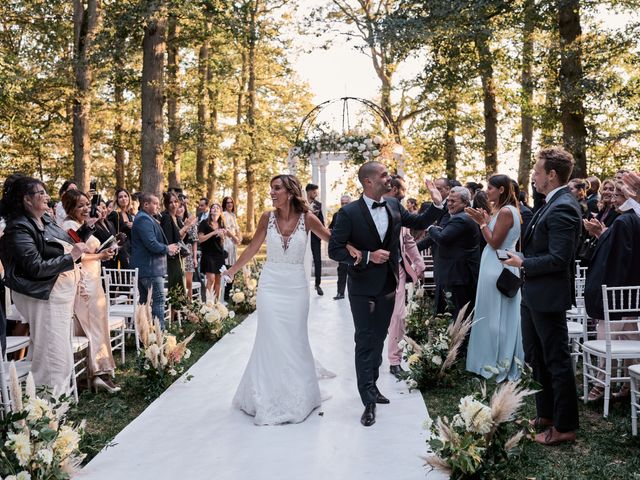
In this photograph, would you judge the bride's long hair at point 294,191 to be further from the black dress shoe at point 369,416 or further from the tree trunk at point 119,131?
the tree trunk at point 119,131

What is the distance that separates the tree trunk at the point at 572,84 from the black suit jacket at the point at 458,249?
6.41m

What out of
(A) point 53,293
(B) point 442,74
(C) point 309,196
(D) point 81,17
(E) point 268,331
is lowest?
(E) point 268,331

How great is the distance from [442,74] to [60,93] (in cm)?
1058

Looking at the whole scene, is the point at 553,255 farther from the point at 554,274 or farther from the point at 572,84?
the point at 572,84

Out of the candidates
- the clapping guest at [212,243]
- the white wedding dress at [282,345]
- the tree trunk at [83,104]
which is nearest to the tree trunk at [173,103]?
the tree trunk at [83,104]

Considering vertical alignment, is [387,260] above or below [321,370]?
above

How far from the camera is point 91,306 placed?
19.3 ft

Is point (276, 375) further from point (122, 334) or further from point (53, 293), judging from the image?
point (122, 334)

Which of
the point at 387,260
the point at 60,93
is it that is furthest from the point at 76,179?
the point at 387,260

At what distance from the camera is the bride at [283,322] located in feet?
17.0

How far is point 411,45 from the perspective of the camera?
12195 millimetres

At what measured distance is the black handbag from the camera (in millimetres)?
5797

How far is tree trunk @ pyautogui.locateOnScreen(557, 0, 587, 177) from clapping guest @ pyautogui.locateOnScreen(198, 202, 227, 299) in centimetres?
670

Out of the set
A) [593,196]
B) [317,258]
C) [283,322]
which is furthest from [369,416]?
[317,258]
